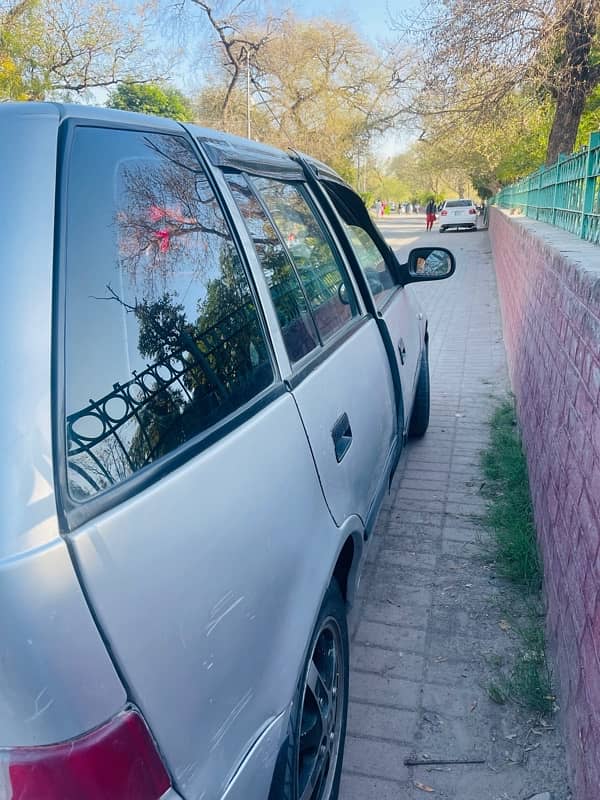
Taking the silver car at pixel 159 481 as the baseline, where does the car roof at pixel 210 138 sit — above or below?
above

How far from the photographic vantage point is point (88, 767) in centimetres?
93

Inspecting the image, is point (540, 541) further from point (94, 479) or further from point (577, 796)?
point (94, 479)

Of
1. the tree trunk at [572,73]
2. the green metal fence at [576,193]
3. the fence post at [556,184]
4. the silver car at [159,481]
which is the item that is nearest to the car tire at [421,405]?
the green metal fence at [576,193]

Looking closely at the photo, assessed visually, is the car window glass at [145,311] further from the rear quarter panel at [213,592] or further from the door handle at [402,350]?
the door handle at [402,350]

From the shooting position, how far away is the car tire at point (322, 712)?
5.24ft

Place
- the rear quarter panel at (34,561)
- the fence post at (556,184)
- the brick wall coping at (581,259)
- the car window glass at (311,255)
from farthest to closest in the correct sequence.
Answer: the fence post at (556,184) → the brick wall coping at (581,259) → the car window glass at (311,255) → the rear quarter panel at (34,561)

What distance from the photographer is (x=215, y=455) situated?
1.36m

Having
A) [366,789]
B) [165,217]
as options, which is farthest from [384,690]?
[165,217]

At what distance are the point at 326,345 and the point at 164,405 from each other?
110cm

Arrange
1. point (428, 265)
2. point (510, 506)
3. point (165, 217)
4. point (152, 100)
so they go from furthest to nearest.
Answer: point (152, 100) < point (428, 265) < point (510, 506) < point (165, 217)

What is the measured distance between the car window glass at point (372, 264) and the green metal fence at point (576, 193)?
1.44 m

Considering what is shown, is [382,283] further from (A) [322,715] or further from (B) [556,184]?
(B) [556,184]

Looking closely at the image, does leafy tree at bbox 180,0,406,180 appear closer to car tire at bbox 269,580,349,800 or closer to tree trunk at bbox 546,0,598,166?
tree trunk at bbox 546,0,598,166

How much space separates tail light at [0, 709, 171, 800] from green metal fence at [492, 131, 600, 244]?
161 inches
